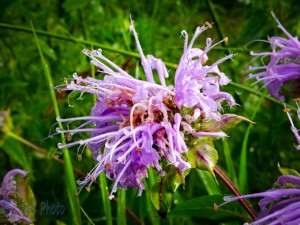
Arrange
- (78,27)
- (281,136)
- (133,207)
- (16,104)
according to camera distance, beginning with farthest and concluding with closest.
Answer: (78,27) < (16,104) < (281,136) < (133,207)

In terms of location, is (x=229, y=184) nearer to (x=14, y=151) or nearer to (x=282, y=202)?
(x=282, y=202)

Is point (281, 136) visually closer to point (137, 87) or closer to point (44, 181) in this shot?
point (44, 181)

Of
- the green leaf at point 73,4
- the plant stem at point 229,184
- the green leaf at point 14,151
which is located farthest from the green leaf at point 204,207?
the green leaf at point 73,4

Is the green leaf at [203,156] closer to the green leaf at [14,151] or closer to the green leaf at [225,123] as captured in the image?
the green leaf at [225,123]

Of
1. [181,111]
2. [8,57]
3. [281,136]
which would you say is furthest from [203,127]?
[8,57]

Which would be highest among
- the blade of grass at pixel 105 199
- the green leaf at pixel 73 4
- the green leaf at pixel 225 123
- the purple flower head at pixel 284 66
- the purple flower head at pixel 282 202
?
the green leaf at pixel 73 4

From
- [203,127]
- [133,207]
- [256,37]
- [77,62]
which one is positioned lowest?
[133,207]

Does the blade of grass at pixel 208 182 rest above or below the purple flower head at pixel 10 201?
below

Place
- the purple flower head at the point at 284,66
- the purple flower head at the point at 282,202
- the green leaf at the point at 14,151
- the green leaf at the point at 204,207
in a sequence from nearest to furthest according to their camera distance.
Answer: the purple flower head at the point at 282,202, the green leaf at the point at 204,207, the purple flower head at the point at 284,66, the green leaf at the point at 14,151

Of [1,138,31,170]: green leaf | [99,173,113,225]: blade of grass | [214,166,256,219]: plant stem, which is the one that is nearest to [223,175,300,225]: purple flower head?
[214,166,256,219]: plant stem
